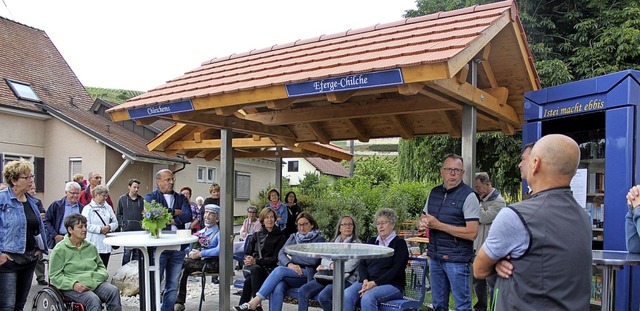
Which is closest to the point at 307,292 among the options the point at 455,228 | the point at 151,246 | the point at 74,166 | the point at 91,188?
the point at 151,246

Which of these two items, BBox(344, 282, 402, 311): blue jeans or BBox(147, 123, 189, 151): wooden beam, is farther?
BBox(147, 123, 189, 151): wooden beam

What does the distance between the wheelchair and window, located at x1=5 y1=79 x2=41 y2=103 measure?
1371 centimetres

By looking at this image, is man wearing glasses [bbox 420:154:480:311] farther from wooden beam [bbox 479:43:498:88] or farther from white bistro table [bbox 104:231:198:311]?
white bistro table [bbox 104:231:198:311]

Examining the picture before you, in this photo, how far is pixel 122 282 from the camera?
24.7ft

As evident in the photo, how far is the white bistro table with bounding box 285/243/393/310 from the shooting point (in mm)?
3691

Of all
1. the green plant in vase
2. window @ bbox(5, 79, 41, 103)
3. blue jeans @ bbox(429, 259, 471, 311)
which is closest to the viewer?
blue jeans @ bbox(429, 259, 471, 311)

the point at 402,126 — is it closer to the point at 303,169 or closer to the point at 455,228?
the point at 455,228

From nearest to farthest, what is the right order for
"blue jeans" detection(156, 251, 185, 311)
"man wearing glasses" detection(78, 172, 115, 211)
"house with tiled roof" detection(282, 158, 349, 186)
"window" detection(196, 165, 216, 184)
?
"blue jeans" detection(156, 251, 185, 311)
"man wearing glasses" detection(78, 172, 115, 211)
"window" detection(196, 165, 216, 184)
"house with tiled roof" detection(282, 158, 349, 186)

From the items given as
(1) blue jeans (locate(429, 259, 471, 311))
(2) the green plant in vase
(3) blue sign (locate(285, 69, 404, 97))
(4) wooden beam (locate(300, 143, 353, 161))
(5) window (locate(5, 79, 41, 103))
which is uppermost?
(5) window (locate(5, 79, 41, 103))

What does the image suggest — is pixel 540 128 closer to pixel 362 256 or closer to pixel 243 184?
pixel 362 256

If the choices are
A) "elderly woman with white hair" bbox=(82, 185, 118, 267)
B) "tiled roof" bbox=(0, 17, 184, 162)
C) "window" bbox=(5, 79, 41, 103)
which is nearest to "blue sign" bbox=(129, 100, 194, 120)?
"elderly woman with white hair" bbox=(82, 185, 118, 267)

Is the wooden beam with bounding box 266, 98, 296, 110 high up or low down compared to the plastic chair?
up

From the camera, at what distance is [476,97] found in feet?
15.9

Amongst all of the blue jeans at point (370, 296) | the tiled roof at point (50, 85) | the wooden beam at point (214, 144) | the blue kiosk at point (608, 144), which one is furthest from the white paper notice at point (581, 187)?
the tiled roof at point (50, 85)
